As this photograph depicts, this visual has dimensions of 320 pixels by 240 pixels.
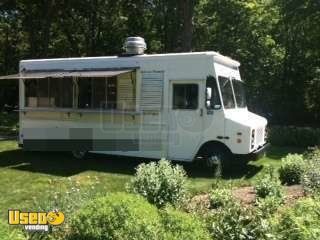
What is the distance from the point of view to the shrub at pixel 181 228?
→ 5582 millimetres

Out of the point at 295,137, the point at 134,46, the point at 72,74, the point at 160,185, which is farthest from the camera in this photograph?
the point at 295,137

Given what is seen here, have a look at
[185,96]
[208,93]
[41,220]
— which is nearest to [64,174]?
[185,96]

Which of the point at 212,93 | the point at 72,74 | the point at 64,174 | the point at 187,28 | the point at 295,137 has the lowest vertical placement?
the point at 64,174

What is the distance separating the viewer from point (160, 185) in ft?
25.8

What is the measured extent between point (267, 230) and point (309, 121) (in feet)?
76.9

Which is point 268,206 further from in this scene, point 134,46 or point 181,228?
point 134,46

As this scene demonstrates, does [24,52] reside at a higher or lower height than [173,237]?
higher

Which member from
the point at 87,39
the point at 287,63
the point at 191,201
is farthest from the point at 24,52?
the point at 191,201

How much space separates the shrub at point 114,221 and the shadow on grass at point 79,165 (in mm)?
5938

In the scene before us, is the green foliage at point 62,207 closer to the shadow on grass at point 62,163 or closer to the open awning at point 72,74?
the shadow on grass at point 62,163

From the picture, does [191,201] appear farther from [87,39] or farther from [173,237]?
[87,39]

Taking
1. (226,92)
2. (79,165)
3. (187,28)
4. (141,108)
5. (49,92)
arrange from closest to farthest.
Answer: (226,92) → (141,108) → (79,165) → (49,92) → (187,28)

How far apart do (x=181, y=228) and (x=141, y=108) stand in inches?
294

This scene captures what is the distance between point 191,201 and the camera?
7.98 meters
